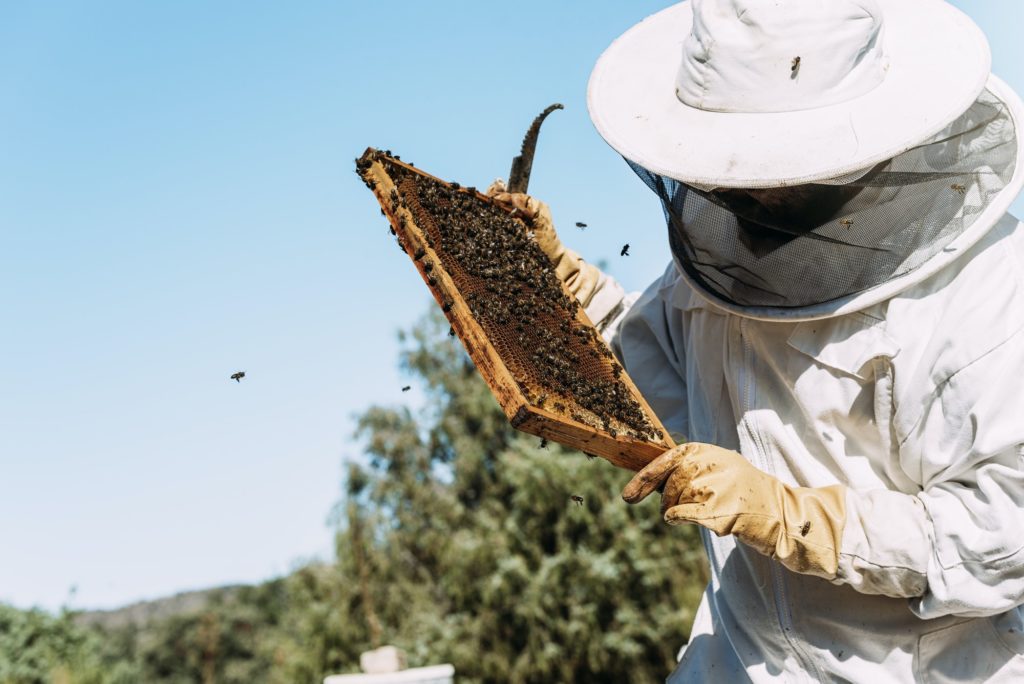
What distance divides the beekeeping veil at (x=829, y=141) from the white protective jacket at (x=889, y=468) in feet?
0.43

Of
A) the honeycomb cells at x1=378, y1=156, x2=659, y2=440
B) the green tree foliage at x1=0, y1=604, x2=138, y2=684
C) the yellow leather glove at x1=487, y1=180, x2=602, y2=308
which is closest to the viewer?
the honeycomb cells at x1=378, y1=156, x2=659, y2=440

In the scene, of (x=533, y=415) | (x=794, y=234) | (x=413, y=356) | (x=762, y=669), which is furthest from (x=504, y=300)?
(x=413, y=356)

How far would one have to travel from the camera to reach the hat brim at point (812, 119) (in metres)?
2.67

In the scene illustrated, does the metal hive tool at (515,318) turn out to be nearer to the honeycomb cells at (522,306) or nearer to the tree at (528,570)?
the honeycomb cells at (522,306)

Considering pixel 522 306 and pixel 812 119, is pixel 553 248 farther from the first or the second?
pixel 812 119

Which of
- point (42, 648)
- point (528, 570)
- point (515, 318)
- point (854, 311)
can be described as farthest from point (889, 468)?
point (528, 570)

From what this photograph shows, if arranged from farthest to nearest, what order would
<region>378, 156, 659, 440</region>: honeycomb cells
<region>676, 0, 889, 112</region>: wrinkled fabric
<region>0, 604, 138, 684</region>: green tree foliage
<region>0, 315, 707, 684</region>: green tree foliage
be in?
<region>0, 315, 707, 684</region>: green tree foliage
<region>0, 604, 138, 684</region>: green tree foliage
<region>378, 156, 659, 440</region>: honeycomb cells
<region>676, 0, 889, 112</region>: wrinkled fabric

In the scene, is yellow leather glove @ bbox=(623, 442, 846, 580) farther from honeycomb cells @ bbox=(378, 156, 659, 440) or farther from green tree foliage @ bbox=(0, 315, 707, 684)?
green tree foliage @ bbox=(0, 315, 707, 684)

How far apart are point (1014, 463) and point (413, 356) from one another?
79.5ft

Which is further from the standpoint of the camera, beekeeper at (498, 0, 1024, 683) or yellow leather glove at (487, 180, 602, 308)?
yellow leather glove at (487, 180, 602, 308)

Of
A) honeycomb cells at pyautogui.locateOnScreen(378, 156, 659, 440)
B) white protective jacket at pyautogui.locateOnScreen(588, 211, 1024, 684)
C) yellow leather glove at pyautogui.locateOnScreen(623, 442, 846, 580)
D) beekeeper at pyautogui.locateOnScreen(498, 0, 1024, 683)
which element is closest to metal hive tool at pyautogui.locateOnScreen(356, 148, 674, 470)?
honeycomb cells at pyautogui.locateOnScreen(378, 156, 659, 440)

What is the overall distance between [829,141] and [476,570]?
65.7 feet

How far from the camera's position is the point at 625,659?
A: 796 inches

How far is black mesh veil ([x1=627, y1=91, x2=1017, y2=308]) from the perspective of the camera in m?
2.88
